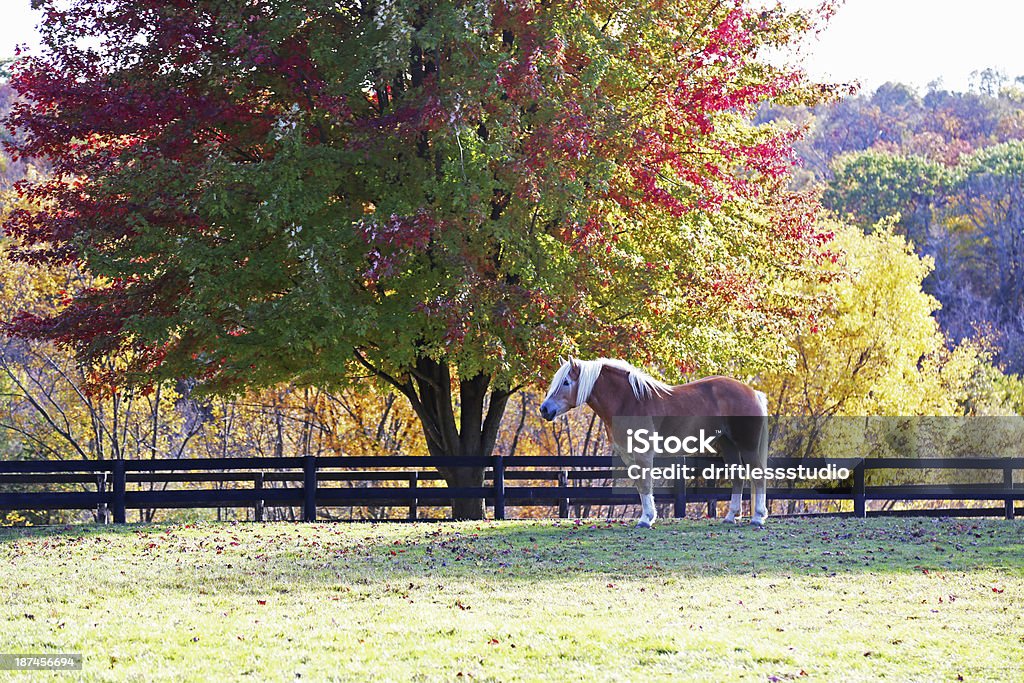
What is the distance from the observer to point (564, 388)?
15602 millimetres

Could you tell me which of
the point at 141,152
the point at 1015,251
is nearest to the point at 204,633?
the point at 141,152

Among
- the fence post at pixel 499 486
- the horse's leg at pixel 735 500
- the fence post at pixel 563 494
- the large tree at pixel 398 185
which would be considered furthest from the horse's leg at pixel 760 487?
the fence post at pixel 563 494

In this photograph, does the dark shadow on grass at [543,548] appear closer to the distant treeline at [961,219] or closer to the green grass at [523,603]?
the green grass at [523,603]

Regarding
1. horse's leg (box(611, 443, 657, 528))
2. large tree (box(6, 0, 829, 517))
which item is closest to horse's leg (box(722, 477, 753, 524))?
horse's leg (box(611, 443, 657, 528))

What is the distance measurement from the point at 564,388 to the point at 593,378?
395mm

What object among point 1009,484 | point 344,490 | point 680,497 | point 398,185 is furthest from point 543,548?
point 1009,484

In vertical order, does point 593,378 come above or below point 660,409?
above

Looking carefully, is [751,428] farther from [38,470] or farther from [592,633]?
[38,470]

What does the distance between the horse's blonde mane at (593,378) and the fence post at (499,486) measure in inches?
103

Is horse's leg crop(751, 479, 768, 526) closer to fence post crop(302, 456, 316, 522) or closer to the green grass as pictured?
the green grass

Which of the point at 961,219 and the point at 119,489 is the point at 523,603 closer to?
the point at 119,489

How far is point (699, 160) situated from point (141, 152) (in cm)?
847

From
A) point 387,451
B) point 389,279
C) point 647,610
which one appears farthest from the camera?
point 387,451

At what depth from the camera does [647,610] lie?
9750 millimetres
